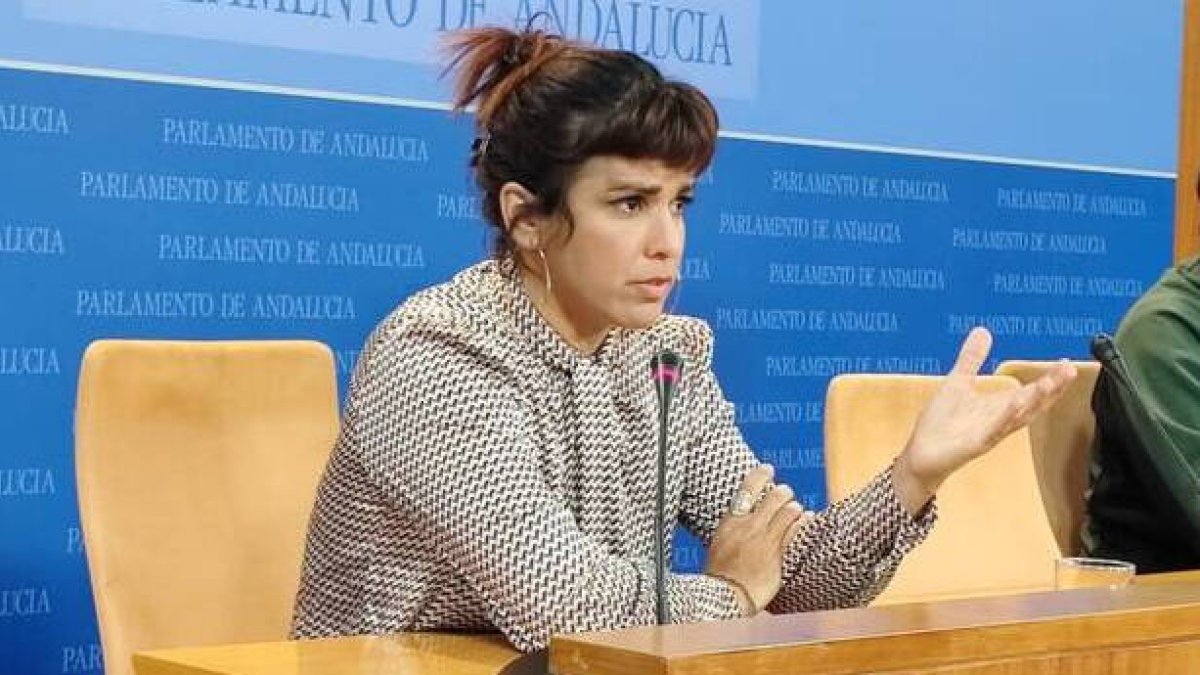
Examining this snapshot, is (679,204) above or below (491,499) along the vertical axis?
above

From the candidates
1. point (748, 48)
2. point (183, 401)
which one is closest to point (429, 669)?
point (183, 401)

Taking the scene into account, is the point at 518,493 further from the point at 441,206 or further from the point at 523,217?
the point at 441,206

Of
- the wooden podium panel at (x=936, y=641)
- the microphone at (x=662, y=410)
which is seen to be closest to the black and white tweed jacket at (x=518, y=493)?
the microphone at (x=662, y=410)

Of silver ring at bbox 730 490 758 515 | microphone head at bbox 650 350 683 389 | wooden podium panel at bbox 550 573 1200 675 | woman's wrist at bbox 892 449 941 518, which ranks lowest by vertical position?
wooden podium panel at bbox 550 573 1200 675

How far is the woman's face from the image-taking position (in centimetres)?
237

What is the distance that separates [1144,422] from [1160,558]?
0.25 metres

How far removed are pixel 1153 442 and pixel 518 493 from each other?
52.0 inches

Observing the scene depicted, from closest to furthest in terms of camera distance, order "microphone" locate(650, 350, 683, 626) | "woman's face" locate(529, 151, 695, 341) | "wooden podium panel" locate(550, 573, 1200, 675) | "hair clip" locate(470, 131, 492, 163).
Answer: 1. "wooden podium panel" locate(550, 573, 1200, 675)
2. "microphone" locate(650, 350, 683, 626)
3. "woman's face" locate(529, 151, 695, 341)
4. "hair clip" locate(470, 131, 492, 163)

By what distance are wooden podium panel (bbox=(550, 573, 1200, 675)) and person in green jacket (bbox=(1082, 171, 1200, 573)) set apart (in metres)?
1.49

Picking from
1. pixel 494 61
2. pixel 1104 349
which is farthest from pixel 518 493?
pixel 1104 349

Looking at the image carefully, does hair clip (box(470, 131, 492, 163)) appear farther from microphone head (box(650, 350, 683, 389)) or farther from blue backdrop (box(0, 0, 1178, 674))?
blue backdrop (box(0, 0, 1178, 674))

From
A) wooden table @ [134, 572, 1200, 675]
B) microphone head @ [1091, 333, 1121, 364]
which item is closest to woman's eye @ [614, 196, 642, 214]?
wooden table @ [134, 572, 1200, 675]

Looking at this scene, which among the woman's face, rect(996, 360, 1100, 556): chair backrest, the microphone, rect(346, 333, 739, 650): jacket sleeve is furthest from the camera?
rect(996, 360, 1100, 556): chair backrest

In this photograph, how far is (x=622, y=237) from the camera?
2.37 metres
